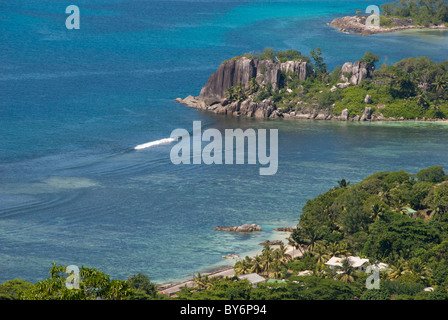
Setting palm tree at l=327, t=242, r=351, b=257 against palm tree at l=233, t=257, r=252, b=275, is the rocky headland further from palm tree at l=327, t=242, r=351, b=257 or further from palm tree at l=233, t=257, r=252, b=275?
palm tree at l=233, t=257, r=252, b=275

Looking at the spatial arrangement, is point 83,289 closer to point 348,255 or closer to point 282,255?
point 282,255

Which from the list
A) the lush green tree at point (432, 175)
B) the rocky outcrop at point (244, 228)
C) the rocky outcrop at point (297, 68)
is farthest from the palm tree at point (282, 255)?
the rocky outcrop at point (297, 68)

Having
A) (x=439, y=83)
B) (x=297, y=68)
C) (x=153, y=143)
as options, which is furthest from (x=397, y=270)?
(x=297, y=68)

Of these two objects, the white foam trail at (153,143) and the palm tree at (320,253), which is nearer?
the palm tree at (320,253)

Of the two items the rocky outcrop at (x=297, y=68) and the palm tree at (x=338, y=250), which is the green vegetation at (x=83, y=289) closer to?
the palm tree at (x=338, y=250)

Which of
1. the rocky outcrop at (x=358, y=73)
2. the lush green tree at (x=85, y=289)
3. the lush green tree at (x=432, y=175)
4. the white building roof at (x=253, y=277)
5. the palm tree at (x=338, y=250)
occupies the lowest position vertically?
the white building roof at (x=253, y=277)
